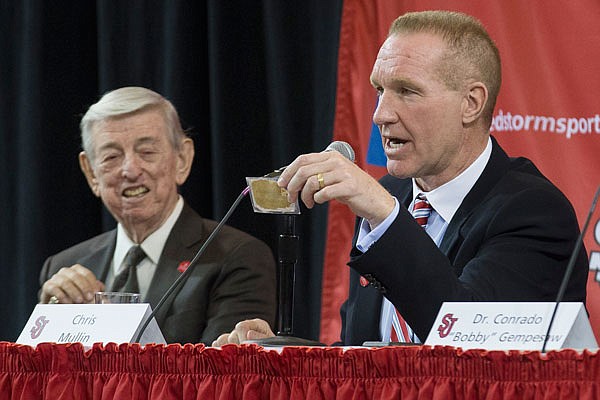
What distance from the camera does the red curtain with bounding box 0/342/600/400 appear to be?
1255 mm

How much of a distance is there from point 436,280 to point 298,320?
1.82 metres

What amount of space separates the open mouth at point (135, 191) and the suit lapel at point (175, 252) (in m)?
0.13

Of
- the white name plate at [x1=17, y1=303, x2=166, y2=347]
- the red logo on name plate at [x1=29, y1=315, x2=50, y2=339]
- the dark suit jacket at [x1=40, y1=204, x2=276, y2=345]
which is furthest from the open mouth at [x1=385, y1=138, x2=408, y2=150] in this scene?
the dark suit jacket at [x1=40, y1=204, x2=276, y2=345]

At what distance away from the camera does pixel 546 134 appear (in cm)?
288

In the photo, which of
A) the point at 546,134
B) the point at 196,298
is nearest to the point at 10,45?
the point at 196,298

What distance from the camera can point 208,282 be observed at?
295 cm

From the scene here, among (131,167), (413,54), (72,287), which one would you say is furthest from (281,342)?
(131,167)

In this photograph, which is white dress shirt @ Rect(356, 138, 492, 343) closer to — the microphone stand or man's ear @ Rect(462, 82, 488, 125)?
man's ear @ Rect(462, 82, 488, 125)

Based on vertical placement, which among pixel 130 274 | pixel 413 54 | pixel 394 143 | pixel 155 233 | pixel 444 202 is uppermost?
pixel 413 54

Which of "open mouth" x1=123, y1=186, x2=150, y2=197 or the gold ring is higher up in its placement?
the gold ring

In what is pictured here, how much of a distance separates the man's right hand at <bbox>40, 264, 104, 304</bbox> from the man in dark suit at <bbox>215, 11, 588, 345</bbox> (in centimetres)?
67

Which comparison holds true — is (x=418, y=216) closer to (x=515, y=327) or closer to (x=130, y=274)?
(x=515, y=327)

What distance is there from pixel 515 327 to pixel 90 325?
642 millimetres

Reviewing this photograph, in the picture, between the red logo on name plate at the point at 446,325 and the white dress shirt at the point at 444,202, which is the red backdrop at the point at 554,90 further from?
the red logo on name plate at the point at 446,325
